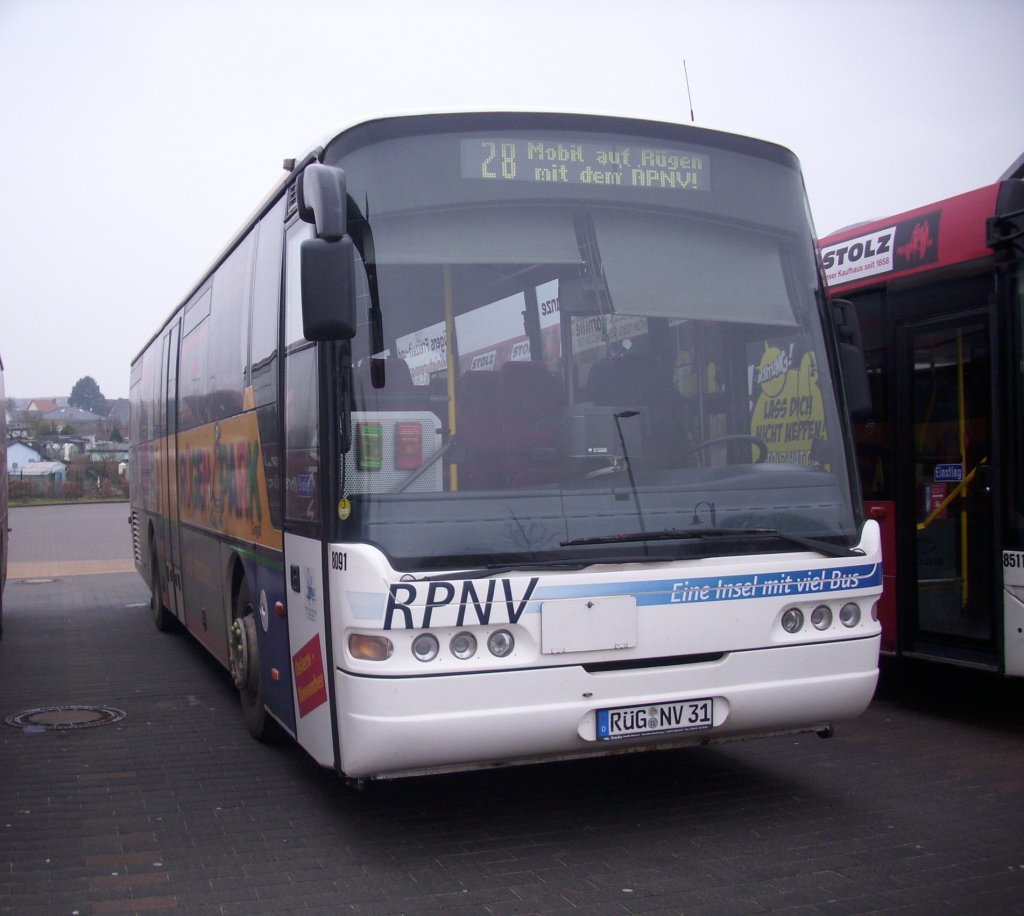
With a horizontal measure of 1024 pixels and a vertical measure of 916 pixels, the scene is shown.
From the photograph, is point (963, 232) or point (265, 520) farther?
point (963, 232)

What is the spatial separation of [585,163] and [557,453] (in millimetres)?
1397

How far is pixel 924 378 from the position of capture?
8.09 metres

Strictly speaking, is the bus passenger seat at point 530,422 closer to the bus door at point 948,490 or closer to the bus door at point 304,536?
the bus door at point 304,536

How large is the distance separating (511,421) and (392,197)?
43.4 inches

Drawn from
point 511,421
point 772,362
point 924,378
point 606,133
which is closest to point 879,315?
point 924,378

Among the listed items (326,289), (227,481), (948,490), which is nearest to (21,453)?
(227,481)

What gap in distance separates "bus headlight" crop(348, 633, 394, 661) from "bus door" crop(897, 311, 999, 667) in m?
4.17

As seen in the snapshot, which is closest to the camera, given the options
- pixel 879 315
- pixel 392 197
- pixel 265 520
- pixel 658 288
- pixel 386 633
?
pixel 386 633

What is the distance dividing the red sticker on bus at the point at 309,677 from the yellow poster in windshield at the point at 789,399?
2.30 metres

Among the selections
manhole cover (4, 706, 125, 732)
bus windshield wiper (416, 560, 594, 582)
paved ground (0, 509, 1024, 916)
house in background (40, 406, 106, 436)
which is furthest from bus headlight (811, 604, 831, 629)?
house in background (40, 406, 106, 436)

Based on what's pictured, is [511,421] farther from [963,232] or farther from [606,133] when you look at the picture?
[963,232]

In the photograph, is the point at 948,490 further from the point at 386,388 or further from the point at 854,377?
the point at 386,388

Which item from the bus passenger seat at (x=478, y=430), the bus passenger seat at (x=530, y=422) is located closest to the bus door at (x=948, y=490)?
the bus passenger seat at (x=530, y=422)

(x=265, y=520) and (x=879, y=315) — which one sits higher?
(x=879, y=315)
